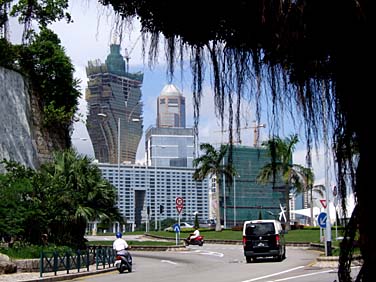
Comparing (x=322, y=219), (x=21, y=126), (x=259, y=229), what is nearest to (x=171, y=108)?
(x=322, y=219)

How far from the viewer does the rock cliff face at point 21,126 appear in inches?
1213

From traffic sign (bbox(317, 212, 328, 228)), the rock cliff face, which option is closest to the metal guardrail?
the rock cliff face

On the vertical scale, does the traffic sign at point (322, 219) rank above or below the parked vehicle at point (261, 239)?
above

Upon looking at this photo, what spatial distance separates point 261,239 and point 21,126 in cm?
1325

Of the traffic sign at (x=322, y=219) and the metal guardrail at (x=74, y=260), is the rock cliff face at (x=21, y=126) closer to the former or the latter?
the metal guardrail at (x=74, y=260)

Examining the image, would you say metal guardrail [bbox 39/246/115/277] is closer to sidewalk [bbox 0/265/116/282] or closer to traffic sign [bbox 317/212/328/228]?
sidewalk [bbox 0/265/116/282]

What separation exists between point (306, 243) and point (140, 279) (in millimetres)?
25983

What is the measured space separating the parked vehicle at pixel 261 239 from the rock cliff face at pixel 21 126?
1172cm

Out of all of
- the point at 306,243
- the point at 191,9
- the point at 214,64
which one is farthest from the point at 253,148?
the point at 306,243

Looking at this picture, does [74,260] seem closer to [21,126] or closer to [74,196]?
[74,196]

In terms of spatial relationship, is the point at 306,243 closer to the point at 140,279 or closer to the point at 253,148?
the point at 140,279

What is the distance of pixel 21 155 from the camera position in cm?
3181

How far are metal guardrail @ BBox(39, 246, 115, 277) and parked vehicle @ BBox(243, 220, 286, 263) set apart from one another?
6150 millimetres

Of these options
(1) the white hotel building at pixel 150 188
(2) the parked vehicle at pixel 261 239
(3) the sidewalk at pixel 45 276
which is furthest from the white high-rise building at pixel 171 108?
(1) the white hotel building at pixel 150 188
